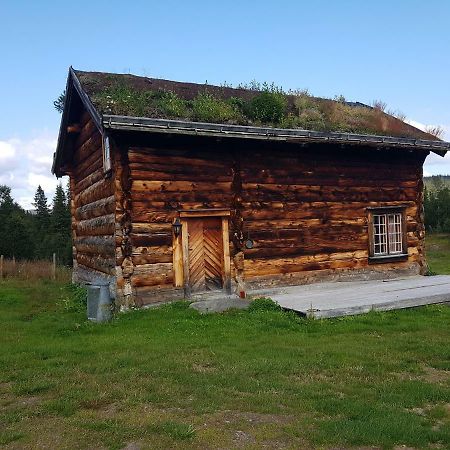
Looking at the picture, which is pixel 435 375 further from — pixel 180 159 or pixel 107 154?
pixel 107 154

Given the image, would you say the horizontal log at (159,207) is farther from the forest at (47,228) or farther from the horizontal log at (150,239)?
the forest at (47,228)

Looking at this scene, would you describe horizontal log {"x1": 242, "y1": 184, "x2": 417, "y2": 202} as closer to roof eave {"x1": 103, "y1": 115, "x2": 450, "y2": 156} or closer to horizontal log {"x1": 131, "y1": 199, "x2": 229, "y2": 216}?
horizontal log {"x1": 131, "y1": 199, "x2": 229, "y2": 216}

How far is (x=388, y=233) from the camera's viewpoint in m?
15.0

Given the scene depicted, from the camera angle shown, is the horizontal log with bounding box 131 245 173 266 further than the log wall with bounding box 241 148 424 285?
No

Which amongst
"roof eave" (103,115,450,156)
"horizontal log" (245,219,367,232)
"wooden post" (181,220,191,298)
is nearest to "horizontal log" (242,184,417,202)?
"horizontal log" (245,219,367,232)

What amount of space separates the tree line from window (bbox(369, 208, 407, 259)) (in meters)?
A: 25.9

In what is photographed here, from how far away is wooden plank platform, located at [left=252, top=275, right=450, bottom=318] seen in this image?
10164 mm

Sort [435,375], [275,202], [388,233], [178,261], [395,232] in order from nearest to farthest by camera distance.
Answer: [435,375], [178,261], [275,202], [388,233], [395,232]

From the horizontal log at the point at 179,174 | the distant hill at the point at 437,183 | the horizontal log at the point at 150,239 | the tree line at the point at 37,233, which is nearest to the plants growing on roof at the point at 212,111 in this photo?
the horizontal log at the point at 179,174

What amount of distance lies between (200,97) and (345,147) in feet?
14.1

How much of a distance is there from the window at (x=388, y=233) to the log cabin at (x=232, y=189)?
0.03 meters

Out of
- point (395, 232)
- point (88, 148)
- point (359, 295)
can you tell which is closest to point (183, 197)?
point (88, 148)

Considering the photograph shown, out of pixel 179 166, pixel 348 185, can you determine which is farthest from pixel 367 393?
pixel 348 185

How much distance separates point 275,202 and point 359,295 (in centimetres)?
329
